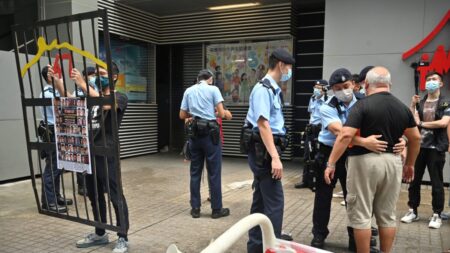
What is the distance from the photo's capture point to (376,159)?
3.09 metres

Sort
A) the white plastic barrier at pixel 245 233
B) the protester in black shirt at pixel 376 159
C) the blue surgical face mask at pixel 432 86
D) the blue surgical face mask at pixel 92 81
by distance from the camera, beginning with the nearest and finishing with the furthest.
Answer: the white plastic barrier at pixel 245 233, the protester in black shirt at pixel 376 159, the blue surgical face mask at pixel 92 81, the blue surgical face mask at pixel 432 86

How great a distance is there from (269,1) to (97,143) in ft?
19.8

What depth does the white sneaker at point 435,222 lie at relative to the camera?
14.9 feet

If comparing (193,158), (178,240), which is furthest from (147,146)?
(178,240)

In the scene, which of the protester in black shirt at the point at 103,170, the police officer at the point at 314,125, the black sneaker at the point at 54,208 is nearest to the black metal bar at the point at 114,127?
the protester in black shirt at the point at 103,170

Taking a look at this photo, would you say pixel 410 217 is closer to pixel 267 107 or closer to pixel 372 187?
pixel 372 187

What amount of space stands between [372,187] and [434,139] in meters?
1.88

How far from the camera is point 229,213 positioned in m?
5.13

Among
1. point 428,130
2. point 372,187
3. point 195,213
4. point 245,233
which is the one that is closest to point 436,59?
point 428,130

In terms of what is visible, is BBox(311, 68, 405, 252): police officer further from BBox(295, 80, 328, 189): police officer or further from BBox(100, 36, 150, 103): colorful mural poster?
BBox(100, 36, 150, 103): colorful mural poster

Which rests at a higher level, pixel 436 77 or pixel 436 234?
pixel 436 77

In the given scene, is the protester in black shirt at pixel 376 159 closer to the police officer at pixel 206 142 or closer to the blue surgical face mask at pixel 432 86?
the blue surgical face mask at pixel 432 86

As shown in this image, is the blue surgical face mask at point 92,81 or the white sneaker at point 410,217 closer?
the blue surgical face mask at point 92,81

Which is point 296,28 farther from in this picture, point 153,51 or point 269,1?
point 153,51
